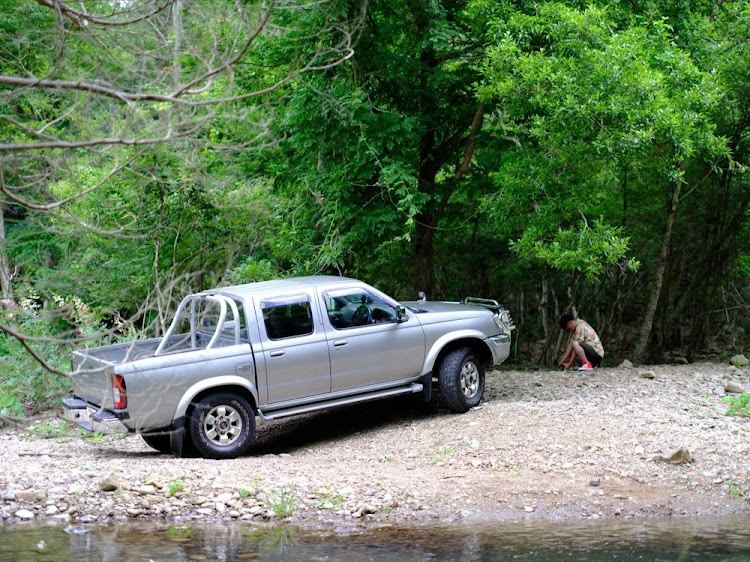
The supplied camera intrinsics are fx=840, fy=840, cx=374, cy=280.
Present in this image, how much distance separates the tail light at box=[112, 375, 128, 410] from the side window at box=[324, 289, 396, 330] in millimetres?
2659

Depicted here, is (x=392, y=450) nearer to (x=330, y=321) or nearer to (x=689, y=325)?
(x=330, y=321)

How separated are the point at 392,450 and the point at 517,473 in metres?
1.72

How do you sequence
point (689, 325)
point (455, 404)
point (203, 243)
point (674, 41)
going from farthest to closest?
point (689, 325), point (203, 243), point (674, 41), point (455, 404)

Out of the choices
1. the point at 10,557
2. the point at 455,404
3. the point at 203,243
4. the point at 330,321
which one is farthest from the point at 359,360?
the point at 203,243

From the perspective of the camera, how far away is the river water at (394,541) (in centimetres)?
671

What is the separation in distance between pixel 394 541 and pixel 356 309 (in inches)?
156

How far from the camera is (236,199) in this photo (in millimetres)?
15148

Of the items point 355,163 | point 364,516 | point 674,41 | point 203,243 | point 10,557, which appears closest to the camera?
point 10,557

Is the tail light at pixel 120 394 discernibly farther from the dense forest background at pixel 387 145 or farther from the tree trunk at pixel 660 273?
the tree trunk at pixel 660 273

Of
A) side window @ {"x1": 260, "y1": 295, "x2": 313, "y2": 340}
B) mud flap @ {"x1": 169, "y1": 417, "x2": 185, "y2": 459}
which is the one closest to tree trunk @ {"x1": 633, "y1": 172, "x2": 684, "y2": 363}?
side window @ {"x1": 260, "y1": 295, "x2": 313, "y2": 340}

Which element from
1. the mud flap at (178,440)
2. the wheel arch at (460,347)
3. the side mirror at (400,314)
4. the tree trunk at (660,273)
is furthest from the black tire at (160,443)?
the tree trunk at (660,273)

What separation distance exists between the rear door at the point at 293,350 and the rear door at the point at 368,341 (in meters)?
0.16

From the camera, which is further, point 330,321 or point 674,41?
point 674,41

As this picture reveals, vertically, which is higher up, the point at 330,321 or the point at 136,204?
the point at 136,204
